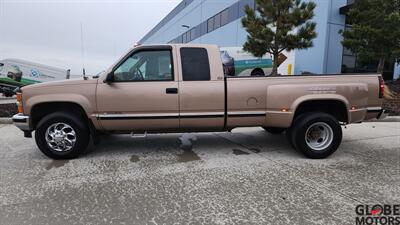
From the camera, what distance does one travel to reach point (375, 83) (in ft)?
16.9

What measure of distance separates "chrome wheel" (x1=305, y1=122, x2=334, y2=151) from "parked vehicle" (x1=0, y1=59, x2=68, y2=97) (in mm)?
19295

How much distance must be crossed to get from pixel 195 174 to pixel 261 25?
1127 centimetres

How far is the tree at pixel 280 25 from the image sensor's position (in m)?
13.5

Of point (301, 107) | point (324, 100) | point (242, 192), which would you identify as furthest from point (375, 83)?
point (242, 192)

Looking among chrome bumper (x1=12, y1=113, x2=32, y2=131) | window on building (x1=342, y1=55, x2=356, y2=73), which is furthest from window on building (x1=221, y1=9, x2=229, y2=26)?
chrome bumper (x1=12, y1=113, x2=32, y2=131)

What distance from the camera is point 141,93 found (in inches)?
192

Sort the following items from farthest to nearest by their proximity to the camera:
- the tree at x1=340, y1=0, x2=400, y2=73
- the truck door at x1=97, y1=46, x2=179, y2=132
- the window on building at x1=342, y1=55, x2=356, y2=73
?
the window on building at x1=342, y1=55, x2=356, y2=73 → the tree at x1=340, y1=0, x2=400, y2=73 → the truck door at x1=97, y1=46, x2=179, y2=132

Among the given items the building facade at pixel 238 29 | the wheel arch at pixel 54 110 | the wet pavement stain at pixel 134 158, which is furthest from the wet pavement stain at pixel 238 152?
the building facade at pixel 238 29

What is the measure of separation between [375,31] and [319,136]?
31.0 feet

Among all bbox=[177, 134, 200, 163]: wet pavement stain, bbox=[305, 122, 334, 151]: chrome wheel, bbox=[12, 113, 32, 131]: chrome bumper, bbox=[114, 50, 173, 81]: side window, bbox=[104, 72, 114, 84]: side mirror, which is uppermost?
bbox=[114, 50, 173, 81]: side window

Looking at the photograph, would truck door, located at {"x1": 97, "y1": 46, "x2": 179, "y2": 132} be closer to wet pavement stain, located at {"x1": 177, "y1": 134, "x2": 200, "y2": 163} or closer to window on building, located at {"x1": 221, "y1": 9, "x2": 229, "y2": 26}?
wet pavement stain, located at {"x1": 177, "y1": 134, "x2": 200, "y2": 163}

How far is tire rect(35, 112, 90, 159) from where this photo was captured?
490cm

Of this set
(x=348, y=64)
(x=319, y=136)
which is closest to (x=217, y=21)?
(x=348, y=64)

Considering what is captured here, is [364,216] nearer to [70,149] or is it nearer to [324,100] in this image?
[324,100]
